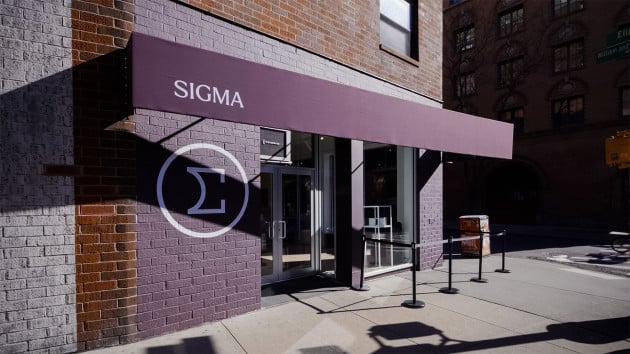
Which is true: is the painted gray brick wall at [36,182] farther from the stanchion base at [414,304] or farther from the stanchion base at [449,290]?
the stanchion base at [449,290]

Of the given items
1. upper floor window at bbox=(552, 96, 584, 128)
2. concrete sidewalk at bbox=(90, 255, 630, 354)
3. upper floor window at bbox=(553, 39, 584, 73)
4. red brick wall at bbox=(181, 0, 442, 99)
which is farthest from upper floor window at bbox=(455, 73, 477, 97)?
concrete sidewalk at bbox=(90, 255, 630, 354)

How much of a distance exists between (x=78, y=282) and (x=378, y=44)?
253 inches

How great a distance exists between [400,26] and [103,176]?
266 inches

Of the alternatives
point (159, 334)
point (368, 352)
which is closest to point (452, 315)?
point (368, 352)

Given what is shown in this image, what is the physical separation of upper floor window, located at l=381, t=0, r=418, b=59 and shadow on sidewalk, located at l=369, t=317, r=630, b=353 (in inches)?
224

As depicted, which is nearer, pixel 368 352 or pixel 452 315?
pixel 368 352

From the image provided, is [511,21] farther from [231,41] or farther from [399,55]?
[231,41]

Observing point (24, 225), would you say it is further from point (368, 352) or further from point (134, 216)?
point (368, 352)

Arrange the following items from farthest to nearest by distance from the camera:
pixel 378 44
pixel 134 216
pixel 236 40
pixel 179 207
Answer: pixel 378 44 < pixel 236 40 < pixel 179 207 < pixel 134 216

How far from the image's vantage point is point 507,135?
7.64m

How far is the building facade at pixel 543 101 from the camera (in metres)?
16.5

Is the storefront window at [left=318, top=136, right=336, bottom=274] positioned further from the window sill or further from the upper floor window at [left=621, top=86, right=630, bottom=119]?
the upper floor window at [left=621, top=86, right=630, bottom=119]

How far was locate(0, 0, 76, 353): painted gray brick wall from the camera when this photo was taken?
3510 mm

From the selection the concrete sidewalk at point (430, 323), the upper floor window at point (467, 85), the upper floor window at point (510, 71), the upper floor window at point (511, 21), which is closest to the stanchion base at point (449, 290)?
the concrete sidewalk at point (430, 323)
